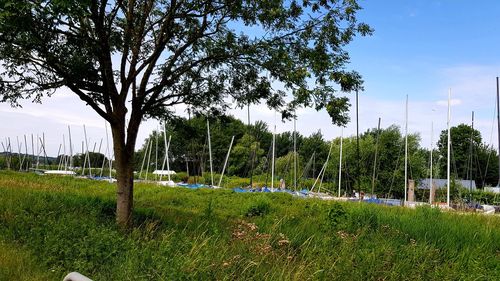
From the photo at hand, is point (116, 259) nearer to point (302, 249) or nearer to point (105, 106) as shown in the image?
point (302, 249)

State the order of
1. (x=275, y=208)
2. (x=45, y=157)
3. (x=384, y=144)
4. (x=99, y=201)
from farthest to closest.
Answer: (x=45, y=157) → (x=384, y=144) → (x=275, y=208) → (x=99, y=201)

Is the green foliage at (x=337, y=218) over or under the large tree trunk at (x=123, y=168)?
under

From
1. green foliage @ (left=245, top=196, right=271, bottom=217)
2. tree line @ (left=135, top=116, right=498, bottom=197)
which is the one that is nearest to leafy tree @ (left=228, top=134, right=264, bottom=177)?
tree line @ (left=135, top=116, right=498, bottom=197)

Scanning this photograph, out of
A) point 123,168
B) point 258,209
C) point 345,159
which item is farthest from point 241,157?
point 123,168

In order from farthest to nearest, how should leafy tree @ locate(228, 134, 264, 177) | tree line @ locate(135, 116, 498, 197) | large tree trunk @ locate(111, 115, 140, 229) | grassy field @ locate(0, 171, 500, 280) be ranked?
leafy tree @ locate(228, 134, 264, 177)
tree line @ locate(135, 116, 498, 197)
large tree trunk @ locate(111, 115, 140, 229)
grassy field @ locate(0, 171, 500, 280)

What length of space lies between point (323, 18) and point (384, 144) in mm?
50220

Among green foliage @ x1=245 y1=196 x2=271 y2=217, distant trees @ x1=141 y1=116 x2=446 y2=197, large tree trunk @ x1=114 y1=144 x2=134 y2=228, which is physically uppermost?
distant trees @ x1=141 y1=116 x2=446 y2=197

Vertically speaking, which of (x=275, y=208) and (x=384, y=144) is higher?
(x=384, y=144)

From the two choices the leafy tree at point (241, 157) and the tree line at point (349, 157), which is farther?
the leafy tree at point (241, 157)

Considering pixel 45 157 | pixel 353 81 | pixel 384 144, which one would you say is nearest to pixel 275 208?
pixel 353 81

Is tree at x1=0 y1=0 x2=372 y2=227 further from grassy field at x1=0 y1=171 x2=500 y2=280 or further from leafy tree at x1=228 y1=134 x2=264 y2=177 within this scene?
leafy tree at x1=228 y1=134 x2=264 y2=177

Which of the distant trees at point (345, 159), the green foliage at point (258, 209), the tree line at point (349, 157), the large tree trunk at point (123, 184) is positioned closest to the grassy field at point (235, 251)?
the large tree trunk at point (123, 184)

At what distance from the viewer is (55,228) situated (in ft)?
29.6

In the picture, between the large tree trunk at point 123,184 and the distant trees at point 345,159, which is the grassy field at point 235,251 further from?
the distant trees at point 345,159
